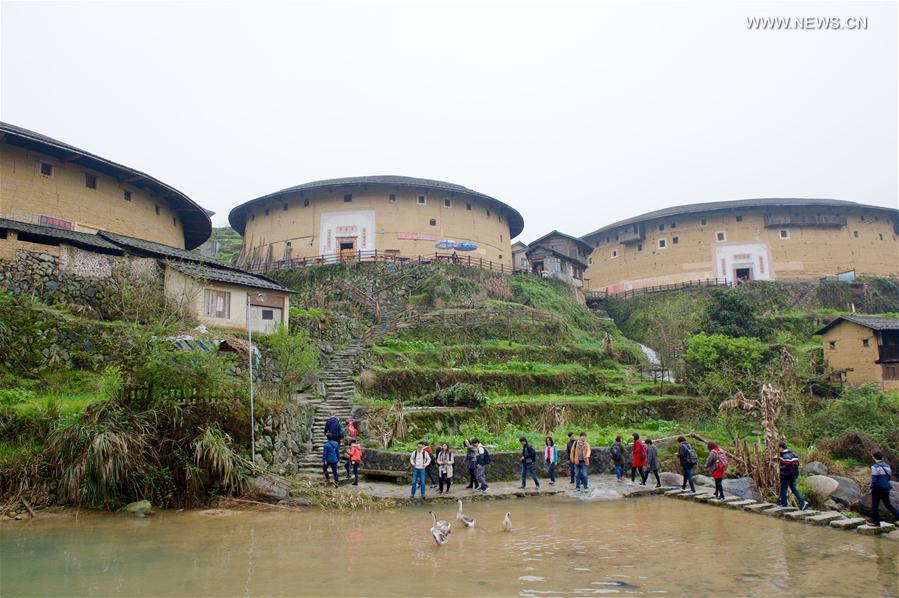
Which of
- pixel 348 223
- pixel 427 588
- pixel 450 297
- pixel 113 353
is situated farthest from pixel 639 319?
pixel 427 588

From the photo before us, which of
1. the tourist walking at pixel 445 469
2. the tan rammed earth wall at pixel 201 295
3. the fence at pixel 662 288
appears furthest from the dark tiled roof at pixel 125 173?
the fence at pixel 662 288

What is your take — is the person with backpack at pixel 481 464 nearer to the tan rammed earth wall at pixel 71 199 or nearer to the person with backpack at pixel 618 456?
the person with backpack at pixel 618 456

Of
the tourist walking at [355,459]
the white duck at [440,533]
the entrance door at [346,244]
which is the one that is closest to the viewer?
the white duck at [440,533]

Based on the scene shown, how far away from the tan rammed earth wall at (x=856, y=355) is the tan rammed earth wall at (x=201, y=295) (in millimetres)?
27728

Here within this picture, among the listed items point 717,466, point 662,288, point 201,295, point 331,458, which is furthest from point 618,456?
point 662,288

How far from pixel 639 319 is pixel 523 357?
2051 centimetres

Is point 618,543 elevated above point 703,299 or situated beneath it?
situated beneath

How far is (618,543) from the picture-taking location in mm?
9836

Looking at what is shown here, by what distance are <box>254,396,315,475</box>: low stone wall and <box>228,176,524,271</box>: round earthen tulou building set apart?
21936 mm

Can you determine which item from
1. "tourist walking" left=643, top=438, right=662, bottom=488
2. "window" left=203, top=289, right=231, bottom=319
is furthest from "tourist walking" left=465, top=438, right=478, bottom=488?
"window" left=203, top=289, right=231, bottom=319

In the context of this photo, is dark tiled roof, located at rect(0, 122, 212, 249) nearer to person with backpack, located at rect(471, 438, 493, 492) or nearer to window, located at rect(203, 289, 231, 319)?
window, located at rect(203, 289, 231, 319)

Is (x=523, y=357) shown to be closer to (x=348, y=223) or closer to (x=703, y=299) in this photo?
(x=348, y=223)

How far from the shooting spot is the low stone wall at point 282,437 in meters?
14.4

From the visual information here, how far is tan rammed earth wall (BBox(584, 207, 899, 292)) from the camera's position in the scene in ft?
157
